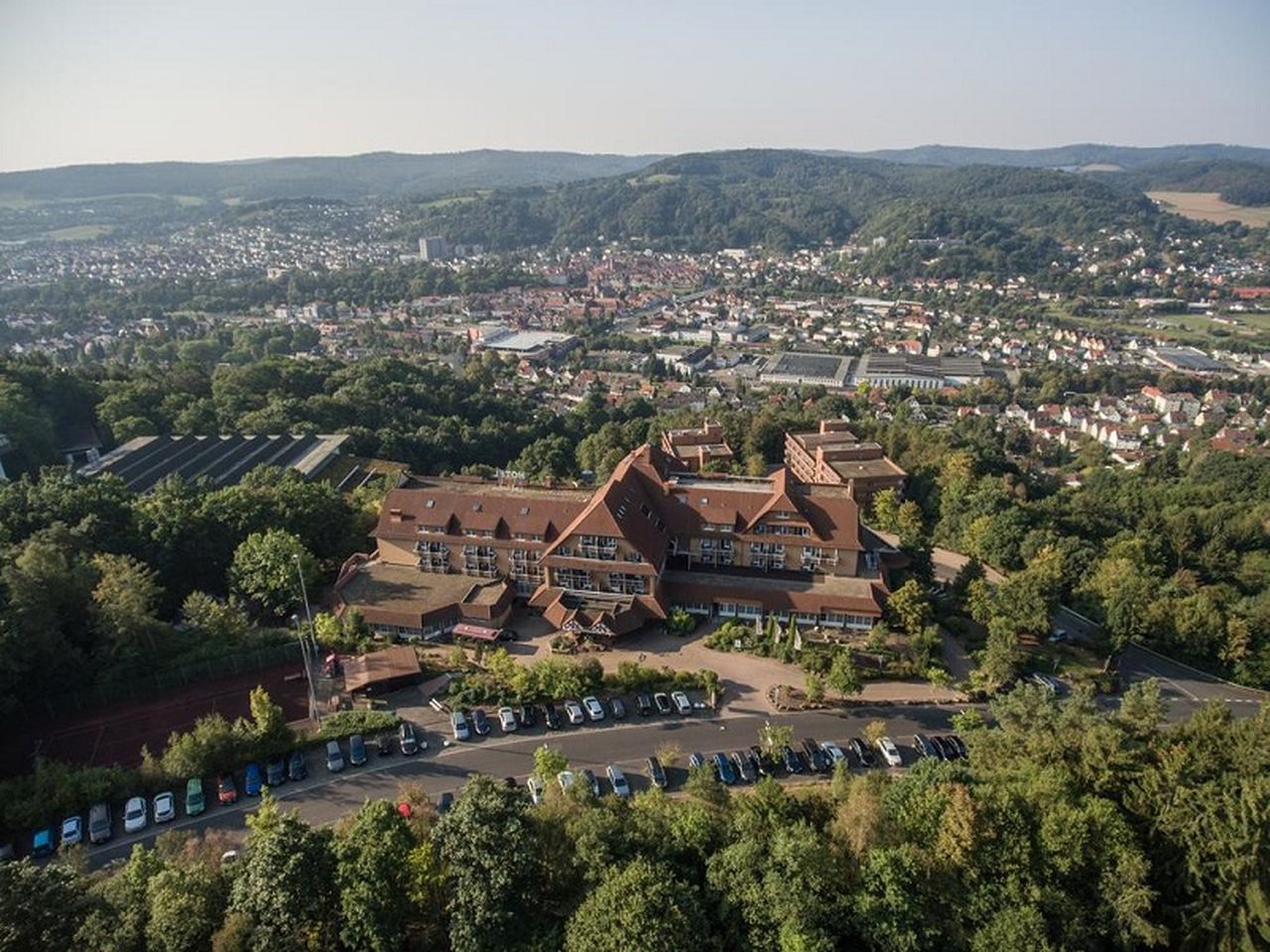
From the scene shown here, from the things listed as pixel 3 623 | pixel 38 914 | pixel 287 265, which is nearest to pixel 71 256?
pixel 287 265

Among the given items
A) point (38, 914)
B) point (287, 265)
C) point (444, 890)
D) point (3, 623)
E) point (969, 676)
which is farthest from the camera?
point (287, 265)

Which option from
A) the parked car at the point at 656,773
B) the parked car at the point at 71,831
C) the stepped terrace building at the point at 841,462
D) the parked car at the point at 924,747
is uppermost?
the stepped terrace building at the point at 841,462

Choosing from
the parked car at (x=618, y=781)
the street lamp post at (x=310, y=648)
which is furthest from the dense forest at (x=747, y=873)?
the street lamp post at (x=310, y=648)

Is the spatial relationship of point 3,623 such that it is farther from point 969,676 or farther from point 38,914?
point 969,676

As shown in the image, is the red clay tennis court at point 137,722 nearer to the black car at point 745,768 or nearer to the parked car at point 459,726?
the parked car at point 459,726

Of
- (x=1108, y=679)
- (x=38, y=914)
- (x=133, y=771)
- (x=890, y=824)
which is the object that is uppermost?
(x=38, y=914)

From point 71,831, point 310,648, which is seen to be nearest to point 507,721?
point 310,648

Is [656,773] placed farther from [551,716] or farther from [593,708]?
[551,716]
